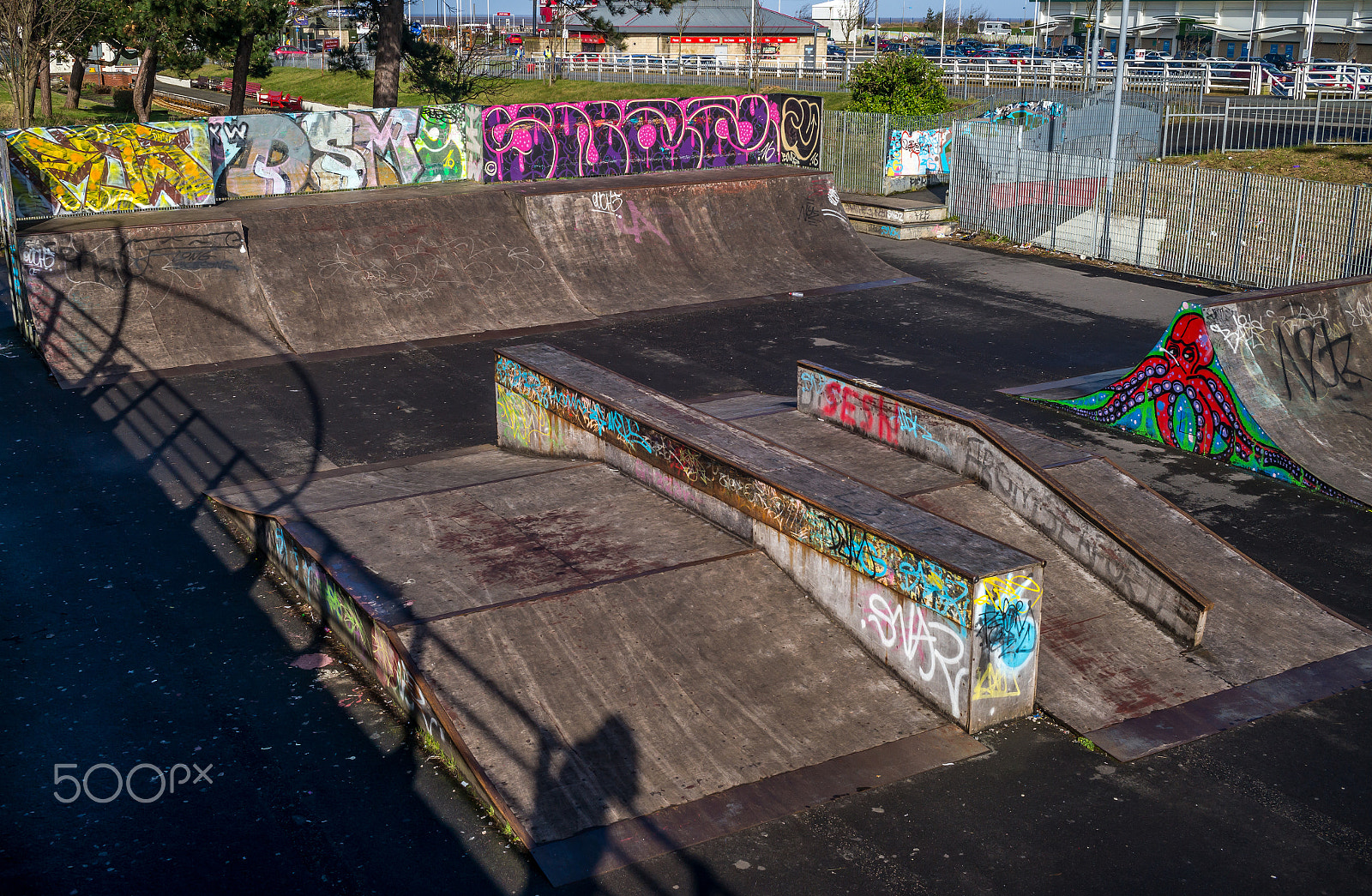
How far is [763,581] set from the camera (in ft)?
27.3

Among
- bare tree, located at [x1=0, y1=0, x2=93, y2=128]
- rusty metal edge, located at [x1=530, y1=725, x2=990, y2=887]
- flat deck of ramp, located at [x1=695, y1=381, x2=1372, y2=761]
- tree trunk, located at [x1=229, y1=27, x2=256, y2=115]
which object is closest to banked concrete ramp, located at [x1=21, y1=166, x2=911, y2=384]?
flat deck of ramp, located at [x1=695, y1=381, x2=1372, y2=761]

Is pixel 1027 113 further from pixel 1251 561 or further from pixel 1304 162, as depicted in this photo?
pixel 1251 561

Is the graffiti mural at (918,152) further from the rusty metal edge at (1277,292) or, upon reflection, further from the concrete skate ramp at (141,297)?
the concrete skate ramp at (141,297)

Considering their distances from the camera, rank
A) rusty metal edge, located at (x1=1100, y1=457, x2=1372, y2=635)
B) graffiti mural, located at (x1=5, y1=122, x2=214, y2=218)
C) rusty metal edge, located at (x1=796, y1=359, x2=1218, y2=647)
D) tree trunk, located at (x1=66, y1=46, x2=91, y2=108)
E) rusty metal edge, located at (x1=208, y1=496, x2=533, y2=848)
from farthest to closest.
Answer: tree trunk, located at (x1=66, y1=46, x2=91, y2=108) → graffiti mural, located at (x1=5, y1=122, x2=214, y2=218) → rusty metal edge, located at (x1=1100, y1=457, x2=1372, y2=635) → rusty metal edge, located at (x1=796, y1=359, x2=1218, y2=647) → rusty metal edge, located at (x1=208, y1=496, x2=533, y2=848)

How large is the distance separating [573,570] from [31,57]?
33.4 metres

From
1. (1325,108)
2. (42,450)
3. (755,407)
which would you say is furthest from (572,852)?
(1325,108)

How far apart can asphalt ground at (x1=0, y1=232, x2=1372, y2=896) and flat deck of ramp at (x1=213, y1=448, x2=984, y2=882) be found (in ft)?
0.93

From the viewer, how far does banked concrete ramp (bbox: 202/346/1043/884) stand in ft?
21.8

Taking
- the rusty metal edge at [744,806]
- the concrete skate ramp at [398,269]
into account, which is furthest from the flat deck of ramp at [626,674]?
the concrete skate ramp at [398,269]

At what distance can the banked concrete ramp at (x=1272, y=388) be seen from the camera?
37.7 feet

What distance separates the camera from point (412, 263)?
61.6 feet

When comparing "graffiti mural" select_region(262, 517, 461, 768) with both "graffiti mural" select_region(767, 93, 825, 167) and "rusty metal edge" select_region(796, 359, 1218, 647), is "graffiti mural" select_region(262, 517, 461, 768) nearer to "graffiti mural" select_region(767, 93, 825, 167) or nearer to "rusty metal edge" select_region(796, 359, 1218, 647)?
"rusty metal edge" select_region(796, 359, 1218, 647)

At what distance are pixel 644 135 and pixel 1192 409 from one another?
569 inches

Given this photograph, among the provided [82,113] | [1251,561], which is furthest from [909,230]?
[82,113]
